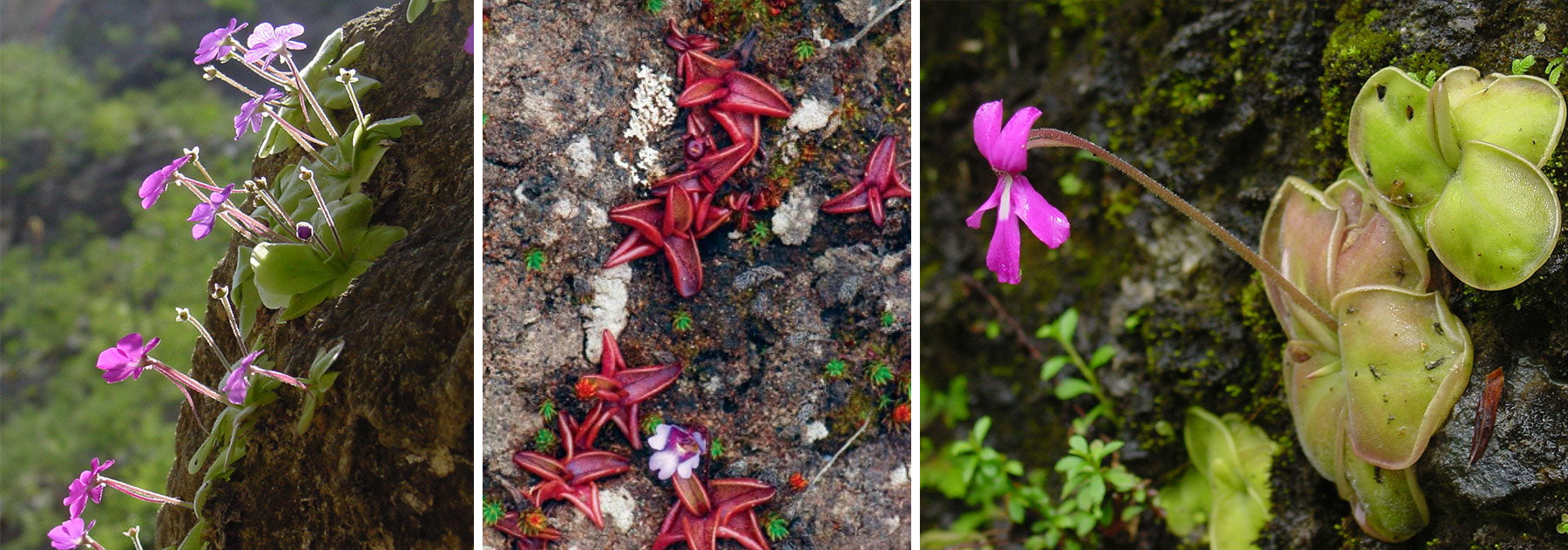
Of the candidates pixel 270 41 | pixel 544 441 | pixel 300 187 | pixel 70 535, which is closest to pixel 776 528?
pixel 544 441

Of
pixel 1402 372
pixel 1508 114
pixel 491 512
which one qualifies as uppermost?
pixel 1508 114

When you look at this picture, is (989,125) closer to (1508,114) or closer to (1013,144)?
(1013,144)

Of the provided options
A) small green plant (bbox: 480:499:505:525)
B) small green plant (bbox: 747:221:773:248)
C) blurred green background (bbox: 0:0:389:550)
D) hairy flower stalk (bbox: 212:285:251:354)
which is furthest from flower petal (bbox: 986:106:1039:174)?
blurred green background (bbox: 0:0:389:550)

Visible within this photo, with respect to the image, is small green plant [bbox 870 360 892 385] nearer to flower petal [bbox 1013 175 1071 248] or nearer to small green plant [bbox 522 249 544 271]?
flower petal [bbox 1013 175 1071 248]

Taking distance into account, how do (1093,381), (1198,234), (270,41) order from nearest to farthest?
(270,41)
(1198,234)
(1093,381)

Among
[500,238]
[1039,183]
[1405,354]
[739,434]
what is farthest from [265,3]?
[1405,354]

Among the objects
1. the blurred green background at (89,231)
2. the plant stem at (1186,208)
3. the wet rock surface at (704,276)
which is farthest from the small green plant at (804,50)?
the blurred green background at (89,231)

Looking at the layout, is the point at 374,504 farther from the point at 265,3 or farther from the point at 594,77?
the point at 265,3
